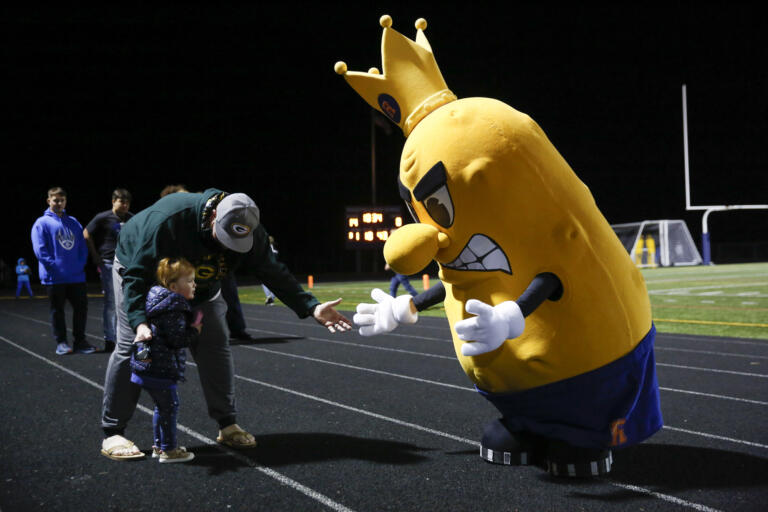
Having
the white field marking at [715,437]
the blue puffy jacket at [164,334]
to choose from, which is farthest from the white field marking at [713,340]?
the blue puffy jacket at [164,334]

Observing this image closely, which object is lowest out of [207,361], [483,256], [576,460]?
[576,460]

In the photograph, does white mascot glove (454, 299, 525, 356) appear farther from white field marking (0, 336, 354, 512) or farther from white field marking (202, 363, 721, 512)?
white field marking (202, 363, 721, 512)

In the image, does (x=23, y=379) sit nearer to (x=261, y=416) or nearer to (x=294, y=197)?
(x=261, y=416)

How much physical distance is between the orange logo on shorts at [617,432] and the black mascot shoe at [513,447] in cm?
41

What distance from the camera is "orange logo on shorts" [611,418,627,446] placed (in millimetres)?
3469

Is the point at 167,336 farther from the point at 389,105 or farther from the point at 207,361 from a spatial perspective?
the point at 389,105

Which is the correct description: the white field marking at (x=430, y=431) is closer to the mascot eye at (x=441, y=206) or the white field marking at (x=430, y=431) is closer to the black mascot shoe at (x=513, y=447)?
the black mascot shoe at (x=513, y=447)

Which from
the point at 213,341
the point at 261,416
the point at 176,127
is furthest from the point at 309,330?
the point at 176,127

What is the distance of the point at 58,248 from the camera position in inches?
324

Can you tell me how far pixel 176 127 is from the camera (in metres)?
32.7

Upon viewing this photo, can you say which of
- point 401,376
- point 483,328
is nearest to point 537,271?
point 483,328

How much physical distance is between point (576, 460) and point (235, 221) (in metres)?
2.25

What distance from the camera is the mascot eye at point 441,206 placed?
3465 mm

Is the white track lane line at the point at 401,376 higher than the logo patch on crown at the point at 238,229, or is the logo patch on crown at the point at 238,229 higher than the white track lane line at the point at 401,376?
the logo patch on crown at the point at 238,229
